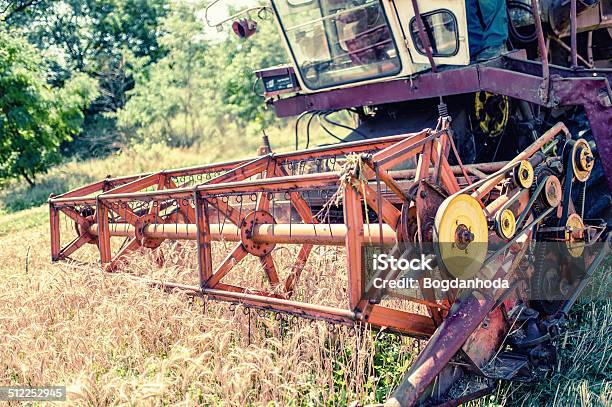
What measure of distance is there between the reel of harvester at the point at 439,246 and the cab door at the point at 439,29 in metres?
0.94

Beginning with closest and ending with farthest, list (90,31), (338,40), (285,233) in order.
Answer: (285,233) → (338,40) → (90,31)

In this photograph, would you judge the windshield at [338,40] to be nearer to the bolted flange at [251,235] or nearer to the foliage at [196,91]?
the bolted flange at [251,235]

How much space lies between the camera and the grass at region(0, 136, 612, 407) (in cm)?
254

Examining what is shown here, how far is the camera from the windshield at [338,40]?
4.20m

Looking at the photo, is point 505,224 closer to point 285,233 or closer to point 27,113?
point 285,233

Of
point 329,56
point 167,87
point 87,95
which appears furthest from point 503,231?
point 167,87

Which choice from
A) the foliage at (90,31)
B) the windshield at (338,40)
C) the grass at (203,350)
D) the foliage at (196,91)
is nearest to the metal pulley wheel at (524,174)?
the grass at (203,350)

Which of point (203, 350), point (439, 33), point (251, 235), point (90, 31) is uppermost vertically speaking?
point (90, 31)

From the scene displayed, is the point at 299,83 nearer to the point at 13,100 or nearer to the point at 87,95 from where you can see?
the point at 13,100

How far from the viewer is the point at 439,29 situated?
4.02m

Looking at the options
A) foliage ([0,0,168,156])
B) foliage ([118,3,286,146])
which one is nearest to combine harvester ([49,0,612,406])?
foliage ([118,3,286,146])

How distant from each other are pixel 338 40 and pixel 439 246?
243 cm

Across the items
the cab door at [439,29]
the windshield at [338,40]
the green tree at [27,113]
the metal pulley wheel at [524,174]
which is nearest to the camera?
the metal pulley wheel at [524,174]

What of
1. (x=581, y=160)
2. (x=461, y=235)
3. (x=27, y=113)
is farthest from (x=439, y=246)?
(x=27, y=113)
